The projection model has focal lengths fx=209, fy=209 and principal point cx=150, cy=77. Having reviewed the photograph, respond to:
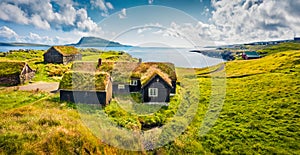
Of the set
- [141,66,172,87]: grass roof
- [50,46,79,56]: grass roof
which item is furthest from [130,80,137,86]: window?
[50,46,79,56]: grass roof

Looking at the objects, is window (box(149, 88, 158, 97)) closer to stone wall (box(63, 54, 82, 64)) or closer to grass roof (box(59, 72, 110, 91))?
grass roof (box(59, 72, 110, 91))

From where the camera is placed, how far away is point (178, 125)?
76.3 ft

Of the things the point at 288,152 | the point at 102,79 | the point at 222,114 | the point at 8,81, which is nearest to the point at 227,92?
the point at 222,114

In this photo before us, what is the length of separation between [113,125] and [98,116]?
2.44 m

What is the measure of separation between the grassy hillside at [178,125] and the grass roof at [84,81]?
234 cm

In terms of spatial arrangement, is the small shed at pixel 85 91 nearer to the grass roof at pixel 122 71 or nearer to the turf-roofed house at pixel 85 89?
the turf-roofed house at pixel 85 89

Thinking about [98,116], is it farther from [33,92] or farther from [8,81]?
[8,81]

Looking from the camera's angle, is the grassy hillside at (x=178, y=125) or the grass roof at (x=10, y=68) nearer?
the grassy hillside at (x=178, y=125)

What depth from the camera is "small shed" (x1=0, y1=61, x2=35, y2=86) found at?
1363 inches

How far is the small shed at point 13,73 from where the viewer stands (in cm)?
3462

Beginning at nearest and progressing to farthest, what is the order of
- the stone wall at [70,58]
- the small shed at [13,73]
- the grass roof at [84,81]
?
the grass roof at [84,81]
the small shed at [13,73]
the stone wall at [70,58]

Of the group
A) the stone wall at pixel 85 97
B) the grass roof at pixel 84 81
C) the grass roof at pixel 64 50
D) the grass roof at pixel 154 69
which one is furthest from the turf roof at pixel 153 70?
the grass roof at pixel 64 50

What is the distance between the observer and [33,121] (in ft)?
57.1

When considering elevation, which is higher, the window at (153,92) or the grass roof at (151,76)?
the grass roof at (151,76)
